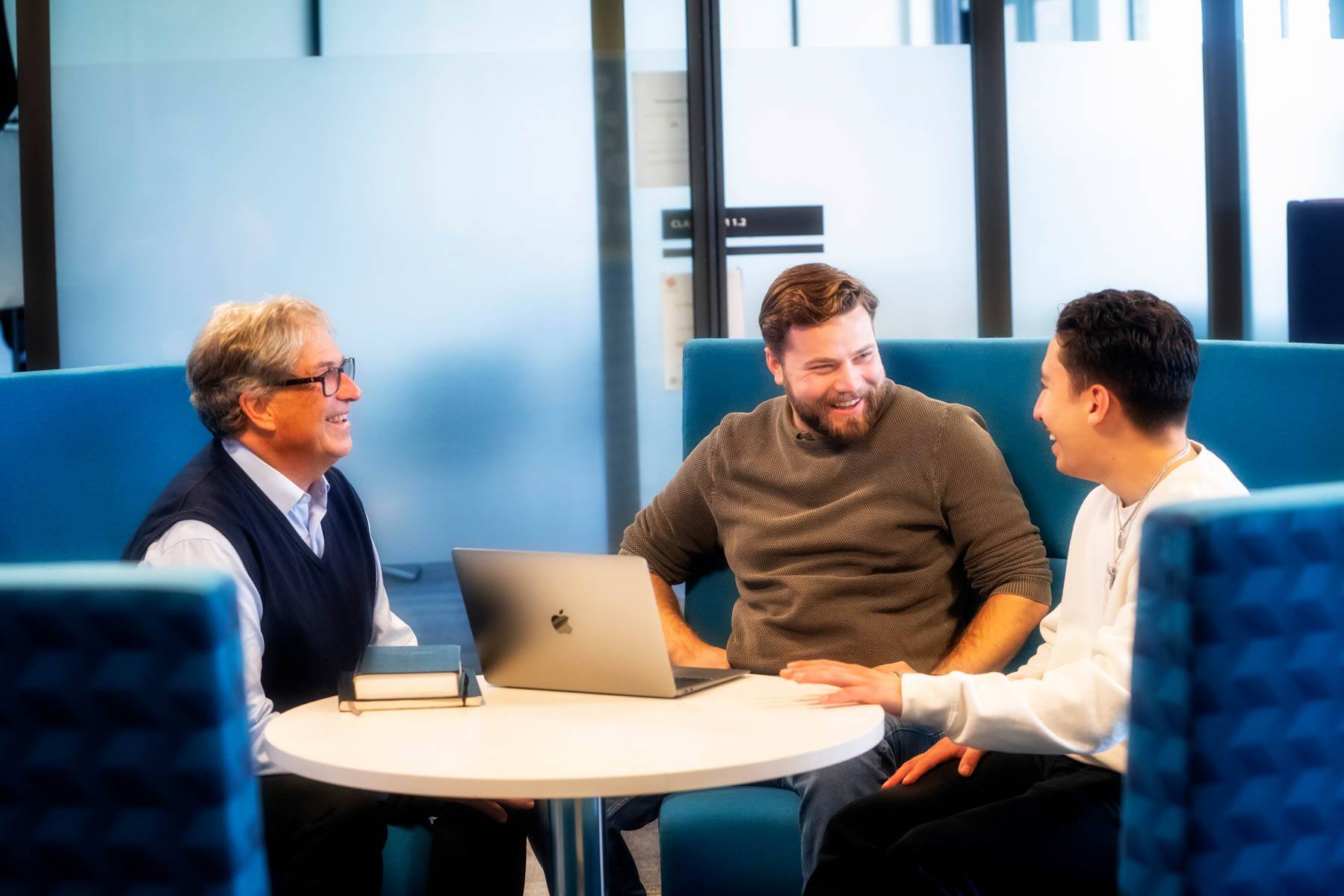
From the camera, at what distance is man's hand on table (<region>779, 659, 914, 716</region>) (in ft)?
5.92

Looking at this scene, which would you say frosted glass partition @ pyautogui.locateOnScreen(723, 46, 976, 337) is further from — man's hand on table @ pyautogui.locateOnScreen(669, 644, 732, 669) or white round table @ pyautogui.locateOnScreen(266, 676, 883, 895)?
white round table @ pyautogui.locateOnScreen(266, 676, 883, 895)

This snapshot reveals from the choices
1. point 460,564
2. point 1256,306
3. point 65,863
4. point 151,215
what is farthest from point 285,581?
point 1256,306

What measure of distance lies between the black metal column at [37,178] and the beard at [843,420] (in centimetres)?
246

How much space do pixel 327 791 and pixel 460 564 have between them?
366mm

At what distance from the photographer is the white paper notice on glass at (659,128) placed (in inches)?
161

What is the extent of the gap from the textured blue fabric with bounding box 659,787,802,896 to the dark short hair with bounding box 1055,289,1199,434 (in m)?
0.82

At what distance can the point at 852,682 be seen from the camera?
1.82m

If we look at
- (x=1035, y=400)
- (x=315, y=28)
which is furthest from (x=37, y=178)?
(x=1035, y=400)

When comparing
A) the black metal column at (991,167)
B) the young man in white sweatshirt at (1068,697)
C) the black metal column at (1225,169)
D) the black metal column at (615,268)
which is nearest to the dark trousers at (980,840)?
the young man in white sweatshirt at (1068,697)

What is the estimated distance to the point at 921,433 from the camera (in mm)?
2385

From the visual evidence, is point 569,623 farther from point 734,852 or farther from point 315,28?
Answer: point 315,28

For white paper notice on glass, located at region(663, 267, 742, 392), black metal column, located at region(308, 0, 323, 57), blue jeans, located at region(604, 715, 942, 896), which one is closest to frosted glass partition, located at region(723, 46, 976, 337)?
white paper notice on glass, located at region(663, 267, 742, 392)

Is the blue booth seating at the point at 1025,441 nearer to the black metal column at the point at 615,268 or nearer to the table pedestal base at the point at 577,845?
the table pedestal base at the point at 577,845

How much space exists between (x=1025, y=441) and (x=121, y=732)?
1.75 metres
